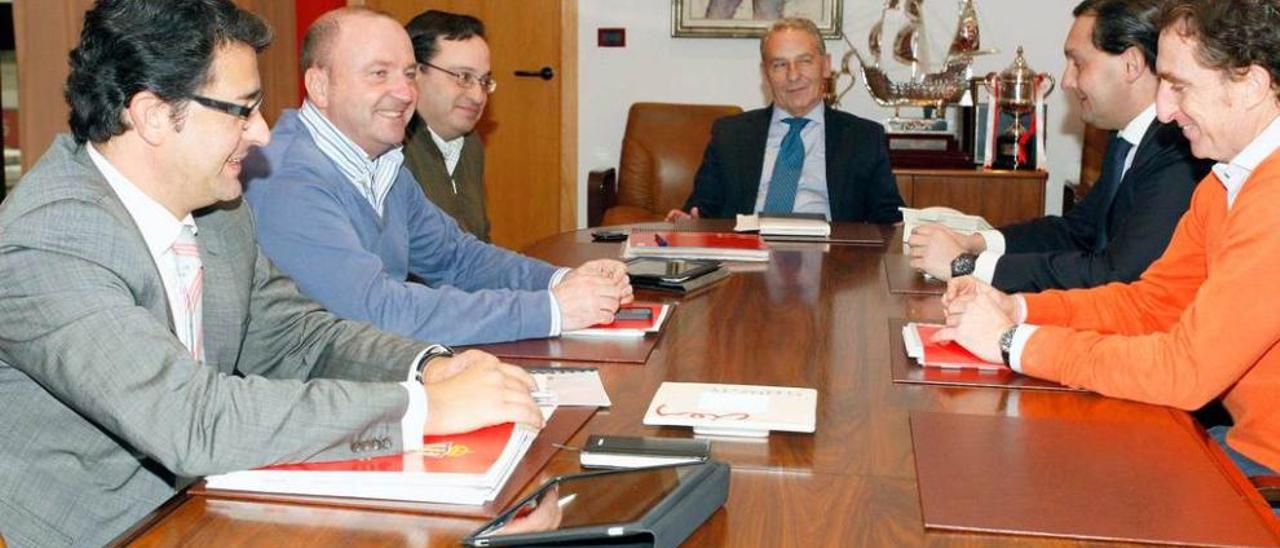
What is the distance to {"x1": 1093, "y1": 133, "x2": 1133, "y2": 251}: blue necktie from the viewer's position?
3.01 m

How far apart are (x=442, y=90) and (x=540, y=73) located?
286cm

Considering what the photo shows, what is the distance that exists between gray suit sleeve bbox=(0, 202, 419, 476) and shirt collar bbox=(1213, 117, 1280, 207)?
1.24 meters

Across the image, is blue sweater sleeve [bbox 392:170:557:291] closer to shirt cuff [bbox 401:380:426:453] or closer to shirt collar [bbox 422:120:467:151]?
shirt collar [bbox 422:120:467:151]

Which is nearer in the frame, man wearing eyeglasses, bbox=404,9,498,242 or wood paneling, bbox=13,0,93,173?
man wearing eyeglasses, bbox=404,9,498,242

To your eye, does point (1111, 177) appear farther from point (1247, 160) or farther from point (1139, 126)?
point (1247, 160)

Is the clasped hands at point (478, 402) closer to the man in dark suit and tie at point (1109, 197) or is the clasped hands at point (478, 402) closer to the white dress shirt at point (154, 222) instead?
the white dress shirt at point (154, 222)

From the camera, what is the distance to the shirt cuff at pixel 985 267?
2719 mm

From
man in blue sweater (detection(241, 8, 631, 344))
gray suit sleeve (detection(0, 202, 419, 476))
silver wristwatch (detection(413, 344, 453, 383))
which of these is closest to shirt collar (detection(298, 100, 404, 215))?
man in blue sweater (detection(241, 8, 631, 344))

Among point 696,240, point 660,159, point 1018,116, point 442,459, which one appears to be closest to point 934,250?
point 696,240

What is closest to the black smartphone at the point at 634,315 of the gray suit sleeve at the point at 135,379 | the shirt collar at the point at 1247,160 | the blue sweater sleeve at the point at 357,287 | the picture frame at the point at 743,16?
the blue sweater sleeve at the point at 357,287

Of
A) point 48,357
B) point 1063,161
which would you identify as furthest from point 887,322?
point 1063,161

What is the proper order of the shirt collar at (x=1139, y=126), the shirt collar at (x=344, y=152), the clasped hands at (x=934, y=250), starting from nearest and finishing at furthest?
the shirt collar at (x=344, y=152)
the clasped hands at (x=934, y=250)
the shirt collar at (x=1139, y=126)

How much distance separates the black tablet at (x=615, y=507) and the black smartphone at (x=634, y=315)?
862 millimetres

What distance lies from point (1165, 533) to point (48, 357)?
1146 millimetres
